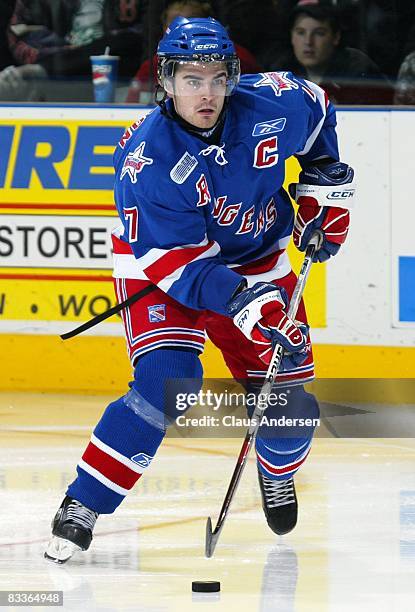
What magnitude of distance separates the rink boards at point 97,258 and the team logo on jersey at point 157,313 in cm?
190

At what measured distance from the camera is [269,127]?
3.31m

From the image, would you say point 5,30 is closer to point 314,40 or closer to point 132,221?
point 314,40

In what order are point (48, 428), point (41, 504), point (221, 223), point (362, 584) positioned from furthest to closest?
point (48, 428), point (41, 504), point (221, 223), point (362, 584)

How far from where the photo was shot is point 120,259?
3.41 meters

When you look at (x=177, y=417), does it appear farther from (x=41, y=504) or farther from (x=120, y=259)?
(x=41, y=504)

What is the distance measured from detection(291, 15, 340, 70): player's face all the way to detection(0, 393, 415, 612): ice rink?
1.30 meters

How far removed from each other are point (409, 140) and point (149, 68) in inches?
36.6

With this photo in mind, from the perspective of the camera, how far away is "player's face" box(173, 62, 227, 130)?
3.18 metres

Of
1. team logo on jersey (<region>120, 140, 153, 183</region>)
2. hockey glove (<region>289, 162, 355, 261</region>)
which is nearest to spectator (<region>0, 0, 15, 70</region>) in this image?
hockey glove (<region>289, 162, 355, 261</region>)

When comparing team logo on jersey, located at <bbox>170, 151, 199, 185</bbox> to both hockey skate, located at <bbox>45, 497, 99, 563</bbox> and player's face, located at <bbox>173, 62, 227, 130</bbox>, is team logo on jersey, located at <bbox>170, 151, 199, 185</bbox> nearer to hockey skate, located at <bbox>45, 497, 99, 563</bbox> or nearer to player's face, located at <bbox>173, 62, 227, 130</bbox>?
player's face, located at <bbox>173, 62, 227, 130</bbox>

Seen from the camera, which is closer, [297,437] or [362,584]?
[362,584]

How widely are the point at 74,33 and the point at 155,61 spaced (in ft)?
1.09

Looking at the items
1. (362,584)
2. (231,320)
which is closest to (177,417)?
(231,320)

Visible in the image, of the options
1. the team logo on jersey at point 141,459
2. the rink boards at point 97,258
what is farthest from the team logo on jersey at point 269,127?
the rink boards at point 97,258
